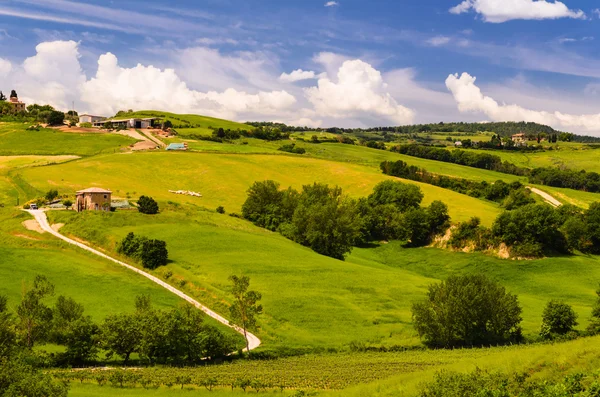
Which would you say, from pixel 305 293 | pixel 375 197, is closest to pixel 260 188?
pixel 375 197

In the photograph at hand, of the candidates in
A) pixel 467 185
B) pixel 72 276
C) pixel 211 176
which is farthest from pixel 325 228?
pixel 467 185

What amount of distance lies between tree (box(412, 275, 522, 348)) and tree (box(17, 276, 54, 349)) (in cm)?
4231

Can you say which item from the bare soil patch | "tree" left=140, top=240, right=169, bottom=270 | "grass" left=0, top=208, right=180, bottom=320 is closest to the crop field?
"grass" left=0, top=208, right=180, bottom=320

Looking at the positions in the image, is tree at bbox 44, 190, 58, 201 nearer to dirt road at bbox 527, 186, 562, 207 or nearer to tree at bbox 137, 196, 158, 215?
tree at bbox 137, 196, 158, 215

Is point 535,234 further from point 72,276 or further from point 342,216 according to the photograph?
point 72,276

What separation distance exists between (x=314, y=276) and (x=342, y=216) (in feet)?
112

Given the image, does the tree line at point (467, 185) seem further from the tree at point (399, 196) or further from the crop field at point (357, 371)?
the crop field at point (357, 371)

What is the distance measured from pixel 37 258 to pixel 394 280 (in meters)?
55.4

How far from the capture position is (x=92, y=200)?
10831 centimetres

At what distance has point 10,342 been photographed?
50844 mm

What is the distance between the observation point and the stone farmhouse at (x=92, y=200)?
4262 inches

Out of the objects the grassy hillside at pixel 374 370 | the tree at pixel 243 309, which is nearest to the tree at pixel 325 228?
the tree at pixel 243 309

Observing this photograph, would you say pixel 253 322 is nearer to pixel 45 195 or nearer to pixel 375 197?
pixel 45 195

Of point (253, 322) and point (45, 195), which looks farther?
point (45, 195)
